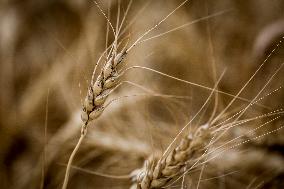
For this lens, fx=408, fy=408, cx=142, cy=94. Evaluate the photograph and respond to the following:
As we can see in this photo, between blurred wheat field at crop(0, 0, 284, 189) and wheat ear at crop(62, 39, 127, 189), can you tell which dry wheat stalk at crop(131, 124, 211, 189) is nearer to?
wheat ear at crop(62, 39, 127, 189)

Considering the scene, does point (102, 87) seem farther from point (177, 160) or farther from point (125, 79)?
point (125, 79)

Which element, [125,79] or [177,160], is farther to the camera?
[125,79]

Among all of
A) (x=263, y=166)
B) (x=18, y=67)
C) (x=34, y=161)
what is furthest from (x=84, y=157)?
(x=263, y=166)

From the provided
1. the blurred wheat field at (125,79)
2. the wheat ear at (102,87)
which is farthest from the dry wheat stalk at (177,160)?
the blurred wheat field at (125,79)

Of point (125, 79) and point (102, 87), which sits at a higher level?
point (102, 87)

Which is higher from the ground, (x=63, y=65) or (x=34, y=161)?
(x=63, y=65)

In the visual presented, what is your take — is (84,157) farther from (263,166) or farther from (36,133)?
(263,166)

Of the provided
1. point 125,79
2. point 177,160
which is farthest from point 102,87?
point 125,79
